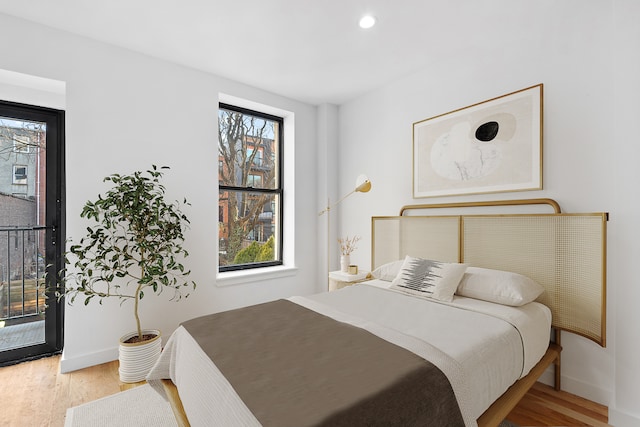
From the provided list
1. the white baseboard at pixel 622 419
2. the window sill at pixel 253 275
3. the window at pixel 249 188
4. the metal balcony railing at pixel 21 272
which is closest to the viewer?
the white baseboard at pixel 622 419

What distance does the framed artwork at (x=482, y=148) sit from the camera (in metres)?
2.20

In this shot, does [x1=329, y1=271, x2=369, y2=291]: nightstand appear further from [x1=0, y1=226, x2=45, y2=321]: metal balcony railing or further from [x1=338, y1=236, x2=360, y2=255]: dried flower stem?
[x1=0, y1=226, x2=45, y2=321]: metal balcony railing

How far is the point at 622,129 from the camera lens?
1.71m

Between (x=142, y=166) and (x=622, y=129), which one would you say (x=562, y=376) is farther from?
(x=142, y=166)

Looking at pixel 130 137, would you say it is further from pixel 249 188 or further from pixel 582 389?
pixel 582 389

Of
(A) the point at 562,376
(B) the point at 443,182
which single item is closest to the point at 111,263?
(B) the point at 443,182

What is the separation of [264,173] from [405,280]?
7.23 feet

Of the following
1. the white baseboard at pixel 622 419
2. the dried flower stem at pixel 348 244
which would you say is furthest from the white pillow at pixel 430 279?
the dried flower stem at pixel 348 244

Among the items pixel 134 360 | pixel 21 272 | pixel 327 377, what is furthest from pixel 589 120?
pixel 21 272

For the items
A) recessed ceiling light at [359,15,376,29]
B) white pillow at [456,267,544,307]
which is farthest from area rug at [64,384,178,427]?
recessed ceiling light at [359,15,376,29]

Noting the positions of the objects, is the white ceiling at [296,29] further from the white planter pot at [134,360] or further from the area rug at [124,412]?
the area rug at [124,412]

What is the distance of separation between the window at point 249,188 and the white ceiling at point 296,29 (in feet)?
2.40

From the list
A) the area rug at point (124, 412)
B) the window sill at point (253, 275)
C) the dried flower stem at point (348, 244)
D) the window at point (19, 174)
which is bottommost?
the area rug at point (124, 412)

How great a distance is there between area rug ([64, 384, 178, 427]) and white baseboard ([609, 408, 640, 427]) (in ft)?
8.40
